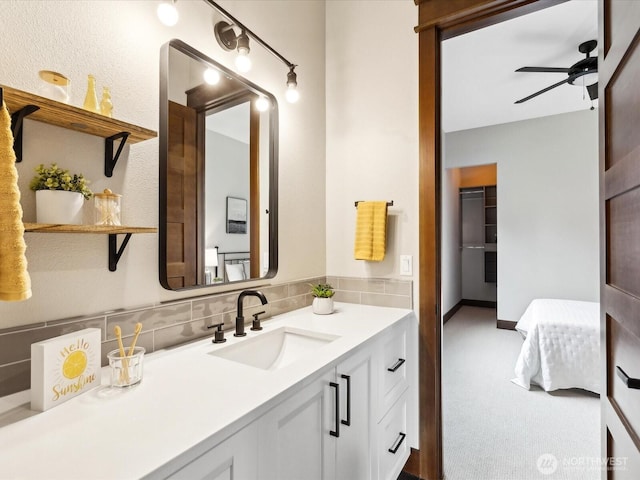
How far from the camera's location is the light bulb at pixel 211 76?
1372 mm

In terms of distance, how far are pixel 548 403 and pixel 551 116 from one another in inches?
140

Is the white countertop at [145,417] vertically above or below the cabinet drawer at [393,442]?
above

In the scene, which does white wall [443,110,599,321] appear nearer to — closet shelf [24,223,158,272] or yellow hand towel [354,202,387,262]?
yellow hand towel [354,202,387,262]

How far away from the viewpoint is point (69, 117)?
889mm

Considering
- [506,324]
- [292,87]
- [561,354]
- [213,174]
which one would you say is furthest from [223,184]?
[506,324]

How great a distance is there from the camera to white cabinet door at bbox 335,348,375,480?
44.1 inches

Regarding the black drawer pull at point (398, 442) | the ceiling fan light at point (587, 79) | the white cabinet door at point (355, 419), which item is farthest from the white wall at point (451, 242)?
the white cabinet door at point (355, 419)

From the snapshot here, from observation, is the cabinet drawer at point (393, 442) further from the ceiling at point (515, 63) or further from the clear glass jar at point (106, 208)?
the ceiling at point (515, 63)

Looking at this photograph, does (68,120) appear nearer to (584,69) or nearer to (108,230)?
(108,230)

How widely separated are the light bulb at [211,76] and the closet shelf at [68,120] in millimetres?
468

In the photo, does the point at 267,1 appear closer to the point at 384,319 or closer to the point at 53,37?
the point at 53,37

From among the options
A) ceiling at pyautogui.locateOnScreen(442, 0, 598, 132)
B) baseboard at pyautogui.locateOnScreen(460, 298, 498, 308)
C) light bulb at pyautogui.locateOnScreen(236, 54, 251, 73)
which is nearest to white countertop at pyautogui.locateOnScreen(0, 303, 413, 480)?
light bulb at pyautogui.locateOnScreen(236, 54, 251, 73)

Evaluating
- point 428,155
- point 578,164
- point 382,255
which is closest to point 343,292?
point 382,255

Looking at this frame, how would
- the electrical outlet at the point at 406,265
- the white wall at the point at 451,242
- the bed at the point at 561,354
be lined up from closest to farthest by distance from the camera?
1. the electrical outlet at the point at 406,265
2. the bed at the point at 561,354
3. the white wall at the point at 451,242
